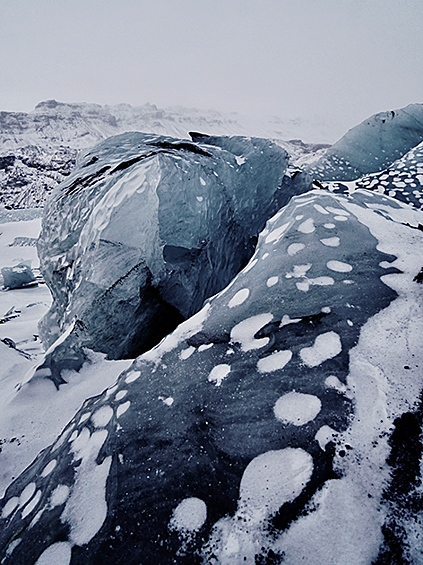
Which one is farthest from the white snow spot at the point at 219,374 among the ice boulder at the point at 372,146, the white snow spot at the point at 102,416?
the ice boulder at the point at 372,146

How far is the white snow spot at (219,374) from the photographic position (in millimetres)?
780

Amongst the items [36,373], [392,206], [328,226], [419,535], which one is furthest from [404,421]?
[392,206]

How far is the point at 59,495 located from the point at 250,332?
0.66 metres

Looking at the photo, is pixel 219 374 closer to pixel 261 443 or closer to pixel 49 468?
pixel 261 443

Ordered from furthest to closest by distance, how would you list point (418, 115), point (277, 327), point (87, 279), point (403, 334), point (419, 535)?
point (418, 115)
point (87, 279)
point (277, 327)
point (403, 334)
point (419, 535)

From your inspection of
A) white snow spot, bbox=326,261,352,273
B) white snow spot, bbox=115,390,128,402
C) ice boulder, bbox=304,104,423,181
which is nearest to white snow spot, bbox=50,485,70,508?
white snow spot, bbox=115,390,128,402

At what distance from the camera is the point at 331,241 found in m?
1.13

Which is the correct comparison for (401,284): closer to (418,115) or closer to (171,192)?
(171,192)


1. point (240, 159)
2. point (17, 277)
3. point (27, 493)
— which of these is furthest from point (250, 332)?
point (17, 277)

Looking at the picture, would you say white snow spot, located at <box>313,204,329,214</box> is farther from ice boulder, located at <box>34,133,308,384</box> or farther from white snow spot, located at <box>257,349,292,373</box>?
white snow spot, located at <box>257,349,292,373</box>

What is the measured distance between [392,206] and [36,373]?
224 centimetres

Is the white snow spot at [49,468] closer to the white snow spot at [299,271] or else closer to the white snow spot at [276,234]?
the white snow spot at [299,271]

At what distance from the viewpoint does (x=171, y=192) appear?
63.1 inches

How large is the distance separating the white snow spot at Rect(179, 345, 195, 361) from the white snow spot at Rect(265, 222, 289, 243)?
66 cm
